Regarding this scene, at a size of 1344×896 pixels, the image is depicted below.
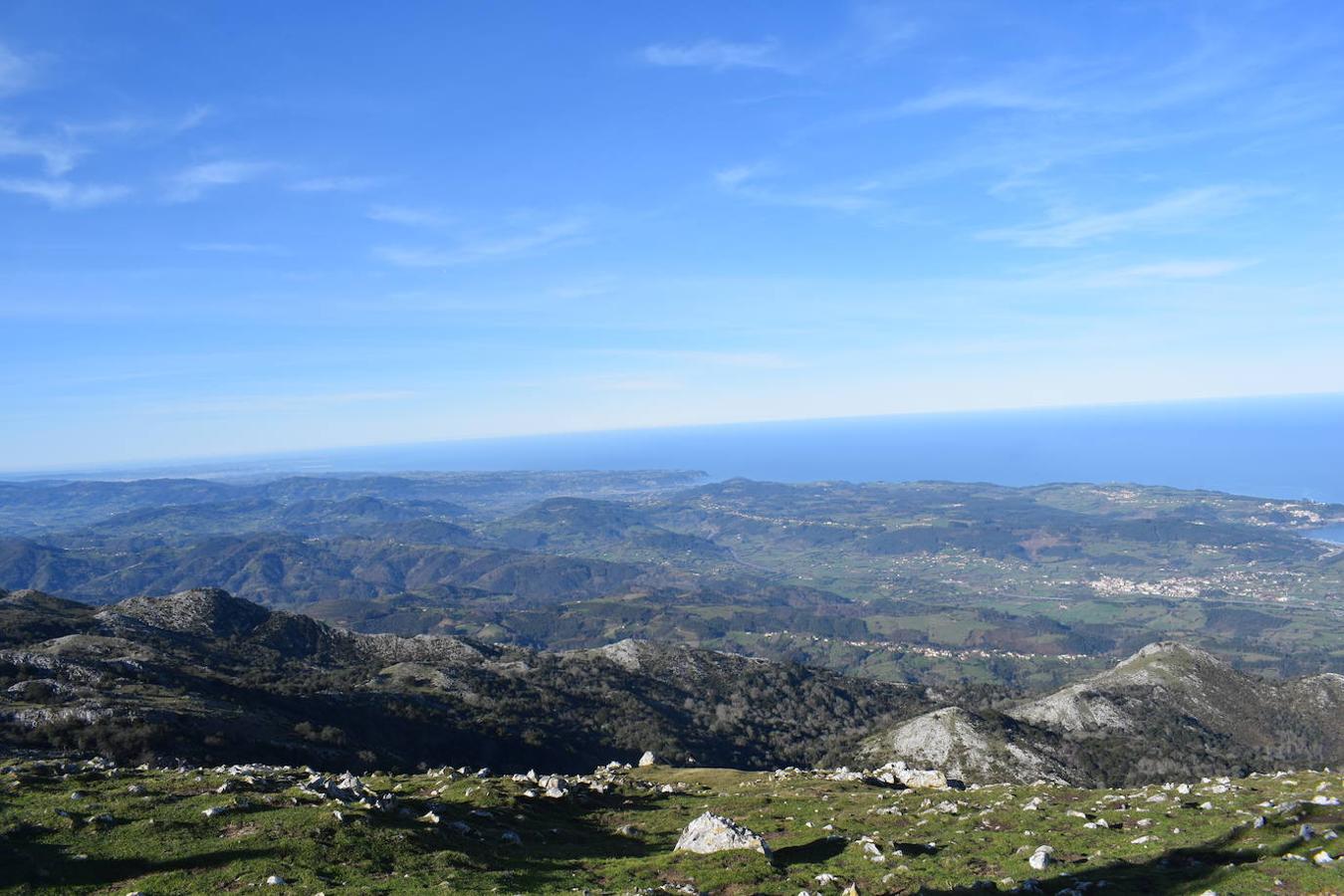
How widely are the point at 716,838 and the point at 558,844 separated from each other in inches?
372

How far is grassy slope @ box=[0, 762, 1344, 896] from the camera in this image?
25828 millimetres

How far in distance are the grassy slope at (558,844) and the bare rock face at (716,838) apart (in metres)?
0.83

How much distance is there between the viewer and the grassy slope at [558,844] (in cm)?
2583

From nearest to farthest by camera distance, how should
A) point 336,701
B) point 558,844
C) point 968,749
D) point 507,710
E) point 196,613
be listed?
point 558,844 < point 336,701 < point 968,749 < point 507,710 < point 196,613

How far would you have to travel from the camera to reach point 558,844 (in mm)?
37469

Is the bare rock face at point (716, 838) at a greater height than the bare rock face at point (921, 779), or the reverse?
the bare rock face at point (716, 838)

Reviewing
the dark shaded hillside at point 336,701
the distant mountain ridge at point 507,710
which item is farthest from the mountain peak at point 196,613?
the distant mountain ridge at point 507,710

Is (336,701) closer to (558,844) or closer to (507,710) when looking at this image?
(507,710)

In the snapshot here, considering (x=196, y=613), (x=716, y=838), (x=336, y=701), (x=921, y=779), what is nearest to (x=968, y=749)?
(x=921, y=779)

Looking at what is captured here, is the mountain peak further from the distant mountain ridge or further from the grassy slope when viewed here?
the grassy slope

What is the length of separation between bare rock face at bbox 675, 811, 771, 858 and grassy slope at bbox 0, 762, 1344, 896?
2.71ft

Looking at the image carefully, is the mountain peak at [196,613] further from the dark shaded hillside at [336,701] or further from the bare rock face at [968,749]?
the bare rock face at [968,749]

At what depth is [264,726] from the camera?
84938 millimetres

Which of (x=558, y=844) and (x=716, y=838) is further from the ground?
(x=716, y=838)
